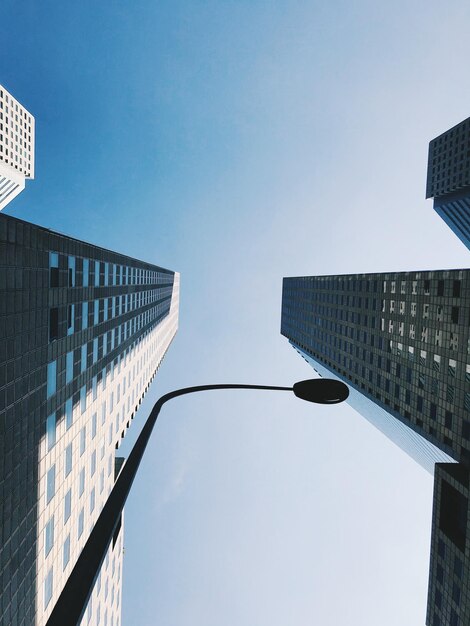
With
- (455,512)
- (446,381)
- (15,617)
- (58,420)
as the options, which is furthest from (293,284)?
(15,617)

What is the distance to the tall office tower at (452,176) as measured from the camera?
12081 cm

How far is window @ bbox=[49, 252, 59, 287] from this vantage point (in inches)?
1173

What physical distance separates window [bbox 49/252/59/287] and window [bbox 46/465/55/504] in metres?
15.4

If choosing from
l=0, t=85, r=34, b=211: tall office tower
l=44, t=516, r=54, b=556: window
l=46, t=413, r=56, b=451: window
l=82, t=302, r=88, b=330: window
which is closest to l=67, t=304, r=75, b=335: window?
l=82, t=302, r=88, b=330: window

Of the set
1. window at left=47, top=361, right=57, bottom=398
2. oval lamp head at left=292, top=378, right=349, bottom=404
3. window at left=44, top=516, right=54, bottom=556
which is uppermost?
oval lamp head at left=292, top=378, right=349, bottom=404

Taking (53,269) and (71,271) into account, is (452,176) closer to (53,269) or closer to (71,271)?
(71,271)

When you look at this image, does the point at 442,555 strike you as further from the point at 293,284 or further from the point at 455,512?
the point at 293,284

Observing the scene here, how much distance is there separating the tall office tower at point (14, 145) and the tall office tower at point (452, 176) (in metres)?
149

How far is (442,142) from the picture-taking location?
13325cm

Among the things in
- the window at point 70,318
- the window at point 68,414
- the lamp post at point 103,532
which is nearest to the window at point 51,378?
the window at point 68,414

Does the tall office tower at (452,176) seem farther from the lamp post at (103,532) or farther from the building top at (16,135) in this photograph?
the building top at (16,135)

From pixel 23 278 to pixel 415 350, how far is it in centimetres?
5700

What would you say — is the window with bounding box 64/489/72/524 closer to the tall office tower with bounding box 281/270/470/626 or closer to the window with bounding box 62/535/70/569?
the window with bounding box 62/535/70/569

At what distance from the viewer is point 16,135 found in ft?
437
